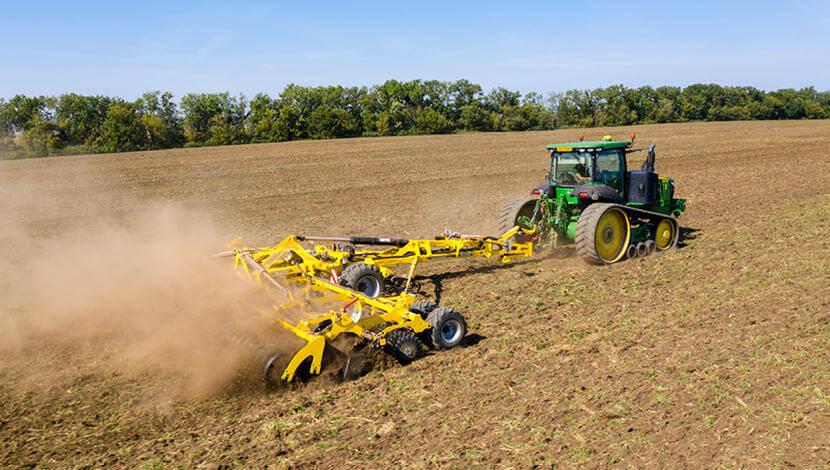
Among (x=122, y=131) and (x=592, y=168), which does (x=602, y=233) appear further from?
(x=122, y=131)

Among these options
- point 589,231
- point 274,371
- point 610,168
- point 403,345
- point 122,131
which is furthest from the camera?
point 122,131

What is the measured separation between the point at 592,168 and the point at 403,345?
18.0ft

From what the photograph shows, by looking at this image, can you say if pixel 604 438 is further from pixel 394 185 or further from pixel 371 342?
pixel 394 185

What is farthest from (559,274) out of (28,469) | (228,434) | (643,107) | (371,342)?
(643,107)

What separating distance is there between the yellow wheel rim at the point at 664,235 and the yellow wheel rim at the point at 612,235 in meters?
0.97

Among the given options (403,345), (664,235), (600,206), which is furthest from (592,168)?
(403,345)

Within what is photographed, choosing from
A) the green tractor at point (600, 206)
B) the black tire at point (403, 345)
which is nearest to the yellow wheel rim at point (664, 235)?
the green tractor at point (600, 206)

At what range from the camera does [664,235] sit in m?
11.0

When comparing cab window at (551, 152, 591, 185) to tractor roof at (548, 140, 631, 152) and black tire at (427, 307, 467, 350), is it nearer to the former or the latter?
tractor roof at (548, 140, 631, 152)

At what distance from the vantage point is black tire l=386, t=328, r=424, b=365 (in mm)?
6406

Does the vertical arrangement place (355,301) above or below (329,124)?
below

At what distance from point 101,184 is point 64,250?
46.5 feet

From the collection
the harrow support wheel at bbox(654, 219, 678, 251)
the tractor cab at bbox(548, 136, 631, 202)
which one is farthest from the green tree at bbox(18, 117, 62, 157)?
the harrow support wheel at bbox(654, 219, 678, 251)

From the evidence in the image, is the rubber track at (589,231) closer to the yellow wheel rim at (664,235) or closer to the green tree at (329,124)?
the yellow wheel rim at (664,235)
